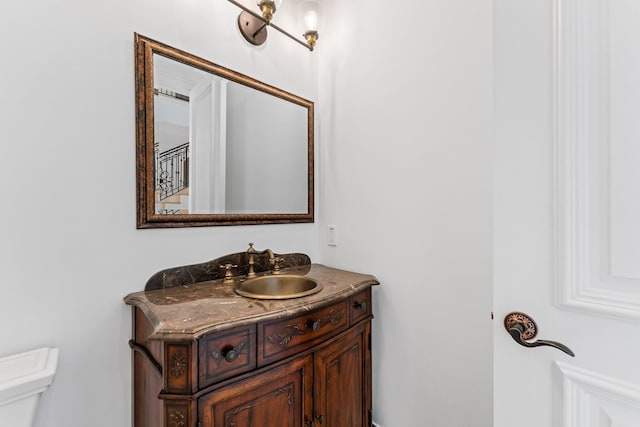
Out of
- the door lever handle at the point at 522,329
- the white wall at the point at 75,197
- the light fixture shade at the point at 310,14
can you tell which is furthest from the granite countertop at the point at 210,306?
the light fixture shade at the point at 310,14

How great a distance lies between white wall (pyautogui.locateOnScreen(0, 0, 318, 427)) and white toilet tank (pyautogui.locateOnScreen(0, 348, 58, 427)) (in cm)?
10

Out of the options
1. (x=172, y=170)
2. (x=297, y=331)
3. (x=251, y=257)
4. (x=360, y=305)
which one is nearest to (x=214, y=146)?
(x=172, y=170)

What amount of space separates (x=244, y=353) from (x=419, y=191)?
1017 millimetres

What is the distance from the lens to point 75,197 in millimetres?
1004

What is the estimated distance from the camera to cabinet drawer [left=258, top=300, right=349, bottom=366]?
94 cm

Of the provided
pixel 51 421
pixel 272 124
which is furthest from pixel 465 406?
pixel 272 124

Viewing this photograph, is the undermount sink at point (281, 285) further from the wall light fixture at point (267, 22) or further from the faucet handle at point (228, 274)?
the wall light fixture at point (267, 22)

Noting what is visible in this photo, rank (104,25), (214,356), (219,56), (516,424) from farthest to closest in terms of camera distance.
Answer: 1. (219,56)
2. (104,25)
3. (214,356)
4. (516,424)

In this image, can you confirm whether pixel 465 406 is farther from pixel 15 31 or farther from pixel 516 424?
pixel 15 31

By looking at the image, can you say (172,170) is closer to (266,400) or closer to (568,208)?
(266,400)

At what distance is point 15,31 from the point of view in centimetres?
91

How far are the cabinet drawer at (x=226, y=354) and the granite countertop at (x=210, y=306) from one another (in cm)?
4

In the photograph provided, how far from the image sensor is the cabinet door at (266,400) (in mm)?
836

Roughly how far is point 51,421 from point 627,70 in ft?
6.08
